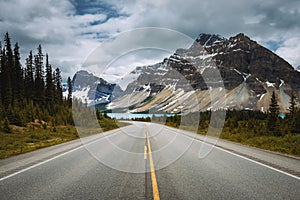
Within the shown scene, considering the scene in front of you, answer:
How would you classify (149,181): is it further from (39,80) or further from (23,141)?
(39,80)

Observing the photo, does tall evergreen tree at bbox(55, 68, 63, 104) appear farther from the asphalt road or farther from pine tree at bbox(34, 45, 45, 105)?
the asphalt road

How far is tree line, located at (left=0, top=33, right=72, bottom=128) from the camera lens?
34319 millimetres

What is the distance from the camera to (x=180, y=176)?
775cm

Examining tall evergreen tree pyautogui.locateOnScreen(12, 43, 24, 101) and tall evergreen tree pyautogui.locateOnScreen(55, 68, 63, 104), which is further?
tall evergreen tree pyautogui.locateOnScreen(55, 68, 63, 104)

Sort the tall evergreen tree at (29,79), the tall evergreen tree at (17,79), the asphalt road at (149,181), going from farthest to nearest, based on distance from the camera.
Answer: the tall evergreen tree at (29,79) < the tall evergreen tree at (17,79) < the asphalt road at (149,181)

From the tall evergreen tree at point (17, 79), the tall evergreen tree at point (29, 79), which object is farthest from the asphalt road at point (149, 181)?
the tall evergreen tree at point (29, 79)

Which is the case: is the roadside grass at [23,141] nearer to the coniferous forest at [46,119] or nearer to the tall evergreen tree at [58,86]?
the coniferous forest at [46,119]

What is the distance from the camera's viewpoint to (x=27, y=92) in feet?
180

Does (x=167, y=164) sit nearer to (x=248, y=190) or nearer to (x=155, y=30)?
(x=248, y=190)

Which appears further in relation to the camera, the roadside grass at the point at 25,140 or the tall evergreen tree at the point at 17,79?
the tall evergreen tree at the point at 17,79

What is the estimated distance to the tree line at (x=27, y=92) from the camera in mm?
34319

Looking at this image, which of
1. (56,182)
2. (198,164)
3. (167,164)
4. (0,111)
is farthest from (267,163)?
(0,111)

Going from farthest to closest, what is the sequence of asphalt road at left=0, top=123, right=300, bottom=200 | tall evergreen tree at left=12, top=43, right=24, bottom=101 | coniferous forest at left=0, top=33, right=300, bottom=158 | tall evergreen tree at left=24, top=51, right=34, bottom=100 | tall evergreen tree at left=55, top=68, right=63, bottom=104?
1. tall evergreen tree at left=55, top=68, right=63, bottom=104
2. tall evergreen tree at left=24, top=51, right=34, bottom=100
3. tall evergreen tree at left=12, top=43, right=24, bottom=101
4. coniferous forest at left=0, top=33, right=300, bottom=158
5. asphalt road at left=0, top=123, right=300, bottom=200

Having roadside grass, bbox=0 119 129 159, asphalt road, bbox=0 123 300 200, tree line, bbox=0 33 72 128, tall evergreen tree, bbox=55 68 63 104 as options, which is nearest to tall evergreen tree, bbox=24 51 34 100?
tree line, bbox=0 33 72 128
